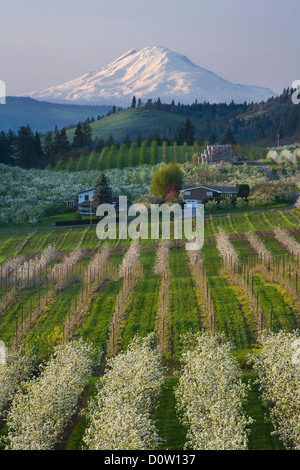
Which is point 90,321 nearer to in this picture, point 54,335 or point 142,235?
point 54,335

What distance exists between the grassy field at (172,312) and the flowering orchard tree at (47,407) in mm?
1079

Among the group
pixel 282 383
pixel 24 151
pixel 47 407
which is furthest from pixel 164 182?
pixel 47 407

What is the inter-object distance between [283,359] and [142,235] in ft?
144

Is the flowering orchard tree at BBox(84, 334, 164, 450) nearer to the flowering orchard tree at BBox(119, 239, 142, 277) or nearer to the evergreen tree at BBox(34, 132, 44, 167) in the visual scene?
the flowering orchard tree at BBox(119, 239, 142, 277)

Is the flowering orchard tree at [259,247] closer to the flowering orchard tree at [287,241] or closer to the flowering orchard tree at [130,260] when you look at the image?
the flowering orchard tree at [287,241]

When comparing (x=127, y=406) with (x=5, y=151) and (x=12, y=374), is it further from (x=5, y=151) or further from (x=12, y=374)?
(x=5, y=151)

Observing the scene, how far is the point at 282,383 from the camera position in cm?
2511

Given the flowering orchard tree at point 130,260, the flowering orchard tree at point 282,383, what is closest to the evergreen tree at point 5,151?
the flowering orchard tree at point 130,260

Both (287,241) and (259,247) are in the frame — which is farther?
(287,241)

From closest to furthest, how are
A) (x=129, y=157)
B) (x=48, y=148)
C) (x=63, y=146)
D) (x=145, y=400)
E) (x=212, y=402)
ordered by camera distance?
(x=212, y=402)
(x=145, y=400)
(x=129, y=157)
(x=48, y=148)
(x=63, y=146)

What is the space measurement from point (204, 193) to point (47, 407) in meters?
70.5

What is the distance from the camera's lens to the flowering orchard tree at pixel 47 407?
22.5 meters

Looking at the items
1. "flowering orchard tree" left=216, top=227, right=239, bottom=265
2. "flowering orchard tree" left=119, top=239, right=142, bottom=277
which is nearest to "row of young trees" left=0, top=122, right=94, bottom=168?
"flowering orchard tree" left=119, top=239, right=142, bottom=277

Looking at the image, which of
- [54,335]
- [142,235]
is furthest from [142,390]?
[142,235]
